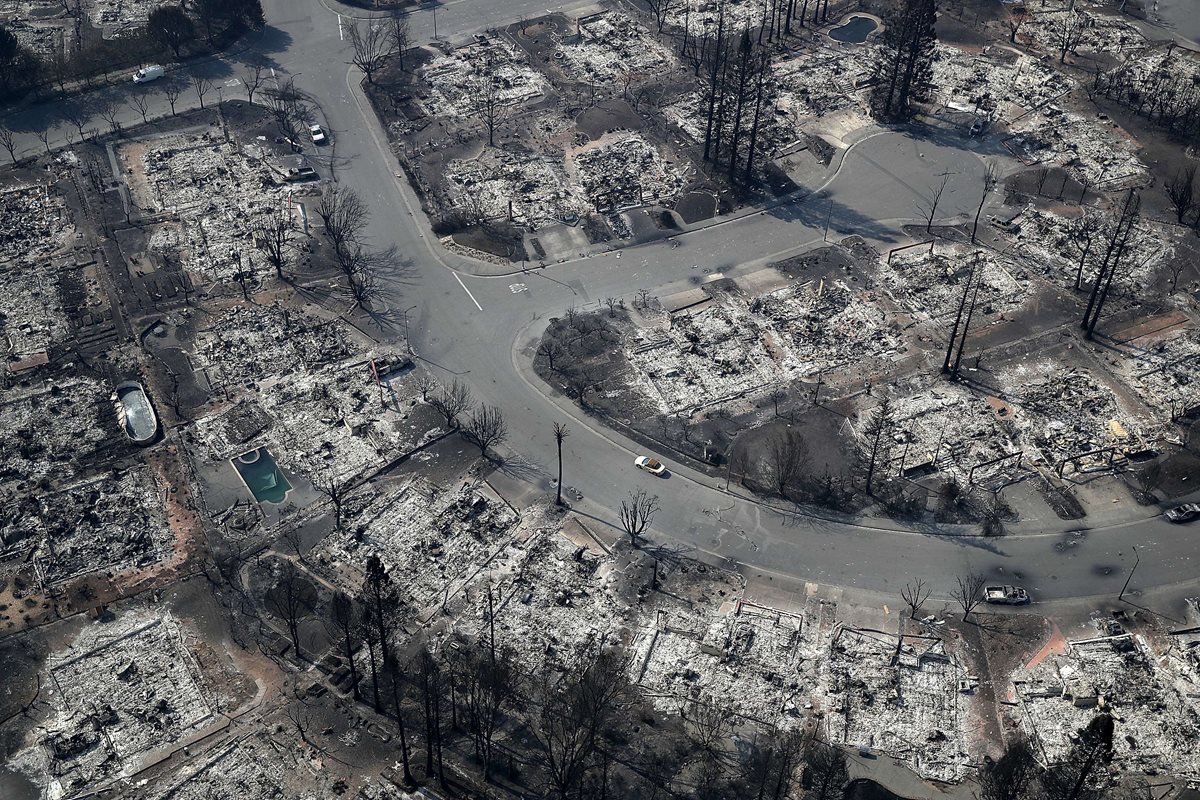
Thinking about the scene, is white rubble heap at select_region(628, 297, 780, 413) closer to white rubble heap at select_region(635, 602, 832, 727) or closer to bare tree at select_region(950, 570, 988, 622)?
white rubble heap at select_region(635, 602, 832, 727)

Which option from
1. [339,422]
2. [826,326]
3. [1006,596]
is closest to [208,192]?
[339,422]

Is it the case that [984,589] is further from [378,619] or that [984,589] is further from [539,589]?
[378,619]

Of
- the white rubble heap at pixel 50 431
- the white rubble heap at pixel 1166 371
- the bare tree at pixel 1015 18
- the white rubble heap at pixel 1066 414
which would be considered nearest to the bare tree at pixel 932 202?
the white rubble heap at pixel 1066 414

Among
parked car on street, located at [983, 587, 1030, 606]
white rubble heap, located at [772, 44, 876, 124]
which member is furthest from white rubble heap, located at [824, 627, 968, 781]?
white rubble heap, located at [772, 44, 876, 124]

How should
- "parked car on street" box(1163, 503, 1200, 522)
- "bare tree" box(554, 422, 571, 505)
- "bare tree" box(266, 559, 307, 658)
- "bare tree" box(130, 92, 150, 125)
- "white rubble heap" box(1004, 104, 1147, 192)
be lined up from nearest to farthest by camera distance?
"bare tree" box(266, 559, 307, 658) → "parked car on street" box(1163, 503, 1200, 522) → "bare tree" box(554, 422, 571, 505) → "white rubble heap" box(1004, 104, 1147, 192) → "bare tree" box(130, 92, 150, 125)

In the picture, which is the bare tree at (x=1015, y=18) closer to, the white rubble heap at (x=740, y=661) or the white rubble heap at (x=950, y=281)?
the white rubble heap at (x=950, y=281)

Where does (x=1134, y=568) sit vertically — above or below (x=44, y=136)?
below

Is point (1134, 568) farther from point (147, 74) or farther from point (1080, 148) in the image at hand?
point (147, 74)
